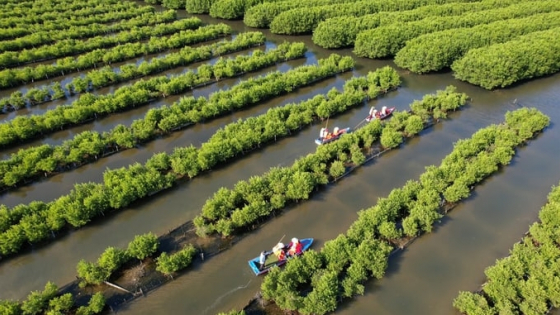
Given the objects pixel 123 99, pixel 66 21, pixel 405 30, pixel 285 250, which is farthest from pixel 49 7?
pixel 285 250

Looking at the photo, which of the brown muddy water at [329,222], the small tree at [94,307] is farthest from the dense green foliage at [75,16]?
the small tree at [94,307]

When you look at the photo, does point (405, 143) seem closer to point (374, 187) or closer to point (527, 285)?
point (374, 187)

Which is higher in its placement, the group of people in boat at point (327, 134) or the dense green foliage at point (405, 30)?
the dense green foliage at point (405, 30)

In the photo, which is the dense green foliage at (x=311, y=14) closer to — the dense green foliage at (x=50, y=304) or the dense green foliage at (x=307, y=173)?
the dense green foliage at (x=307, y=173)

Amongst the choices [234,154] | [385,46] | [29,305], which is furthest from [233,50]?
[29,305]

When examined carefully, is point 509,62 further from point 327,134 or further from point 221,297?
point 221,297

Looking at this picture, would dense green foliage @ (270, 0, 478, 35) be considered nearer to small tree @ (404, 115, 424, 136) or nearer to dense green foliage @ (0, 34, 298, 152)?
dense green foliage @ (0, 34, 298, 152)

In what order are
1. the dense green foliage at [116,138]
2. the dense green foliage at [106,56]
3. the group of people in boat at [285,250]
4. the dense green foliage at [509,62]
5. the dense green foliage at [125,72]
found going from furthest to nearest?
the dense green foliage at [106,56], the dense green foliage at [509,62], the dense green foliage at [125,72], the dense green foliage at [116,138], the group of people in boat at [285,250]
